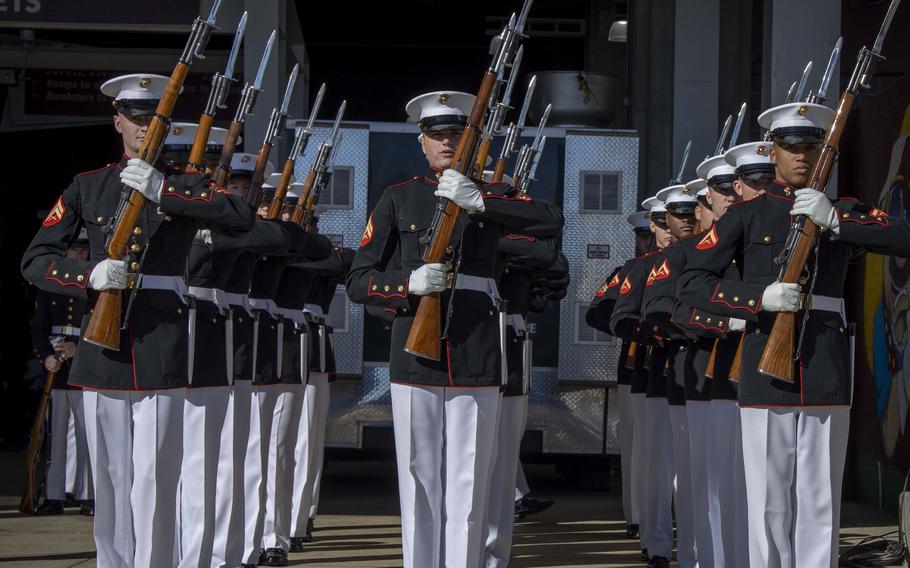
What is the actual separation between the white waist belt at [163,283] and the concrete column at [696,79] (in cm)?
967

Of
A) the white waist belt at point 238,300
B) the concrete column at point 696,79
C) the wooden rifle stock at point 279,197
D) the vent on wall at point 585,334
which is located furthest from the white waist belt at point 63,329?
the concrete column at point 696,79

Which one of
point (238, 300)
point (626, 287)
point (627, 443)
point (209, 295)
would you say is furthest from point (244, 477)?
point (627, 443)

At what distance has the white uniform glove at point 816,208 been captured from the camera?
580 centimetres

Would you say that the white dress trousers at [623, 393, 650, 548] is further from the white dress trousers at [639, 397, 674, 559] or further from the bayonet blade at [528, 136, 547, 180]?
the bayonet blade at [528, 136, 547, 180]

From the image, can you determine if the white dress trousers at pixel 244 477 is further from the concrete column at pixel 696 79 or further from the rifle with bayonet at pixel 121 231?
the concrete column at pixel 696 79

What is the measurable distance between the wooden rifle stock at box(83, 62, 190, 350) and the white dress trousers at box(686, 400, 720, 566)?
127 inches

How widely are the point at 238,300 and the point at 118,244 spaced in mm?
1823

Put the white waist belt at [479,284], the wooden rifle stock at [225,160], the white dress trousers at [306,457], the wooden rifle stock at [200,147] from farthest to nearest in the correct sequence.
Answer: the white dress trousers at [306,457] → the wooden rifle stock at [225,160] → the wooden rifle stock at [200,147] → the white waist belt at [479,284]

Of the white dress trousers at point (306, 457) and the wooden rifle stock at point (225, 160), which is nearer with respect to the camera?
the wooden rifle stock at point (225, 160)

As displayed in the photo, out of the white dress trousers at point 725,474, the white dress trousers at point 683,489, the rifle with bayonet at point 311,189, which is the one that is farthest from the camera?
the rifle with bayonet at point 311,189

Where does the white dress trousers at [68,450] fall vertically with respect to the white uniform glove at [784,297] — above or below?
below

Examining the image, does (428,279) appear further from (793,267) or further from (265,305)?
(265,305)

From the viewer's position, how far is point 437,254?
6.14m

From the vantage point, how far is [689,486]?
8.02 metres
